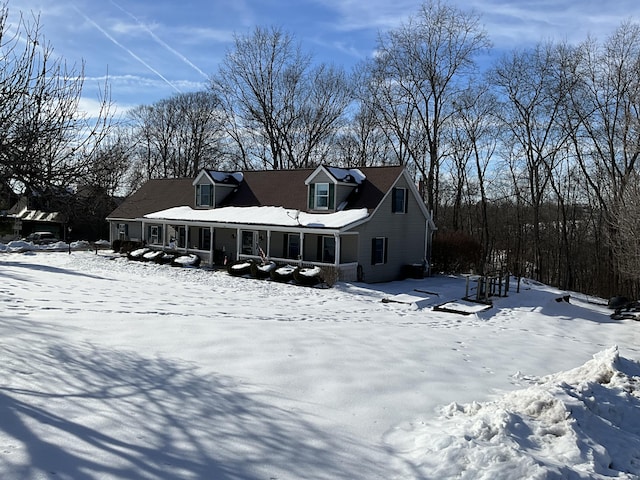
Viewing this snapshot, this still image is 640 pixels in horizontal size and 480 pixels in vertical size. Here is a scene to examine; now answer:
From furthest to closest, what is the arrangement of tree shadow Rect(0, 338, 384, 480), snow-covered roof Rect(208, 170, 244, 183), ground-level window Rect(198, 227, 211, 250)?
snow-covered roof Rect(208, 170, 244, 183), ground-level window Rect(198, 227, 211, 250), tree shadow Rect(0, 338, 384, 480)

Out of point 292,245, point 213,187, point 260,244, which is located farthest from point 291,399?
point 213,187

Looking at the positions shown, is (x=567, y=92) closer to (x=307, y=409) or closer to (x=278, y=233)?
(x=278, y=233)

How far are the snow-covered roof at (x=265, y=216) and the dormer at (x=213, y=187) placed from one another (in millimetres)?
685

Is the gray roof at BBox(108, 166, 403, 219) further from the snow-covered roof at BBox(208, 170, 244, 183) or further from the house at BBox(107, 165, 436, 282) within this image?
the snow-covered roof at BBox(208, 170, 244, 183)

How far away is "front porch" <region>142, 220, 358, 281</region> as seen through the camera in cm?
2225

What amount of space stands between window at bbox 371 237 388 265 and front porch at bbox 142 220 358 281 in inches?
43.0

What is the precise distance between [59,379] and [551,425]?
19.8 ft

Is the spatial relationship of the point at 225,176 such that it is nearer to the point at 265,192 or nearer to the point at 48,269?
the point at 265,192

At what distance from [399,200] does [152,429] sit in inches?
810

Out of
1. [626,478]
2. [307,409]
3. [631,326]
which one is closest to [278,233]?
[631,326]

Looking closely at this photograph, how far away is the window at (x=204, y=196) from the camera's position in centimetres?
2902

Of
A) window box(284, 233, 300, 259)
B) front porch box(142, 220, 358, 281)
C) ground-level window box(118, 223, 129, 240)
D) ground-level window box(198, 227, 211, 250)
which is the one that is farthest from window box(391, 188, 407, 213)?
ground-level window box(118, 223, 129, 240)

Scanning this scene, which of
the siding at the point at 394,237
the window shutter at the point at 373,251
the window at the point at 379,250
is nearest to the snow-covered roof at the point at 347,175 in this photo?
the siding at the point at 394,237

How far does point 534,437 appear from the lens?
5.50 m
